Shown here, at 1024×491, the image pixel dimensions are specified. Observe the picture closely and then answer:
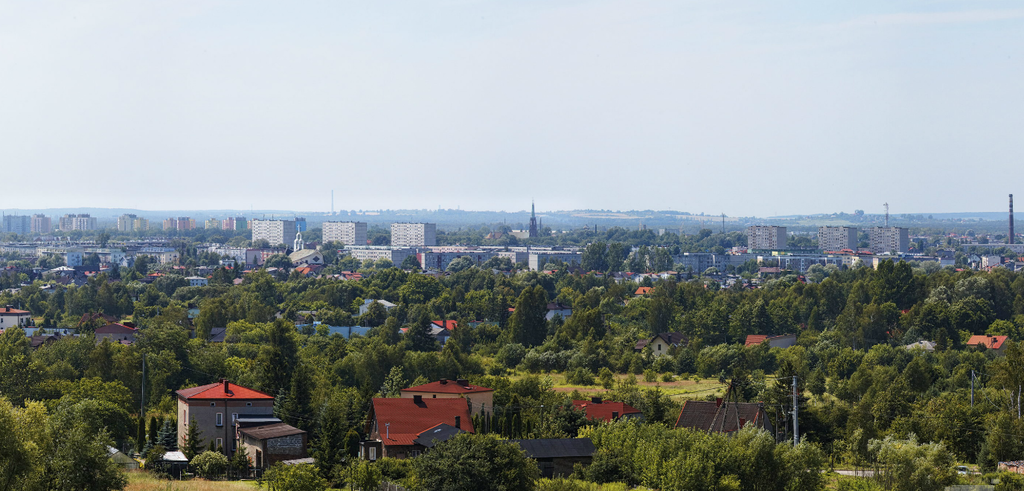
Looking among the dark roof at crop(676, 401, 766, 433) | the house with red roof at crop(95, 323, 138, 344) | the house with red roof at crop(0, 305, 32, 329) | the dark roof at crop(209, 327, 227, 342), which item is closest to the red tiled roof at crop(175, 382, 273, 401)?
the dark roof at crop(676, 401, 766, 433)

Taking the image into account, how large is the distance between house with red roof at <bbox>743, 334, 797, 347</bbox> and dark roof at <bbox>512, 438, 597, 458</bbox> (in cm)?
3589

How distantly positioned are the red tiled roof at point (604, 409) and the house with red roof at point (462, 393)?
3.45m

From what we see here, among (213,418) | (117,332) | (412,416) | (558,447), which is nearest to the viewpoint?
(558,447)

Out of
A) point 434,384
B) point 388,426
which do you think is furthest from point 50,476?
point 434,384

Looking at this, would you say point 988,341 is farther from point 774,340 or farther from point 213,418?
point 213,418

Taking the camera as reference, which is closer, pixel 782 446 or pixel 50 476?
pixel 50 476

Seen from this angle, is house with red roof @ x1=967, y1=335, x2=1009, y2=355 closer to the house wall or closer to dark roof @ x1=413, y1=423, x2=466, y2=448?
dark roof @ x1=413, y1=423, x2=466, y2=448

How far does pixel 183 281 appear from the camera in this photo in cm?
11050

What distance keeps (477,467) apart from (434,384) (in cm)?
1847

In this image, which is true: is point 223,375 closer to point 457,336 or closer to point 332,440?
point 332,440

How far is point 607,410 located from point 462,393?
18.5 feet

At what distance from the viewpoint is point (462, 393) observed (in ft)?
140

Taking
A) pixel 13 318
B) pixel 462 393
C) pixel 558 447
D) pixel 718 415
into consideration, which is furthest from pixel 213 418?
pixel 13 318

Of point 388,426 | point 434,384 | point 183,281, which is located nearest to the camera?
point 388,426
